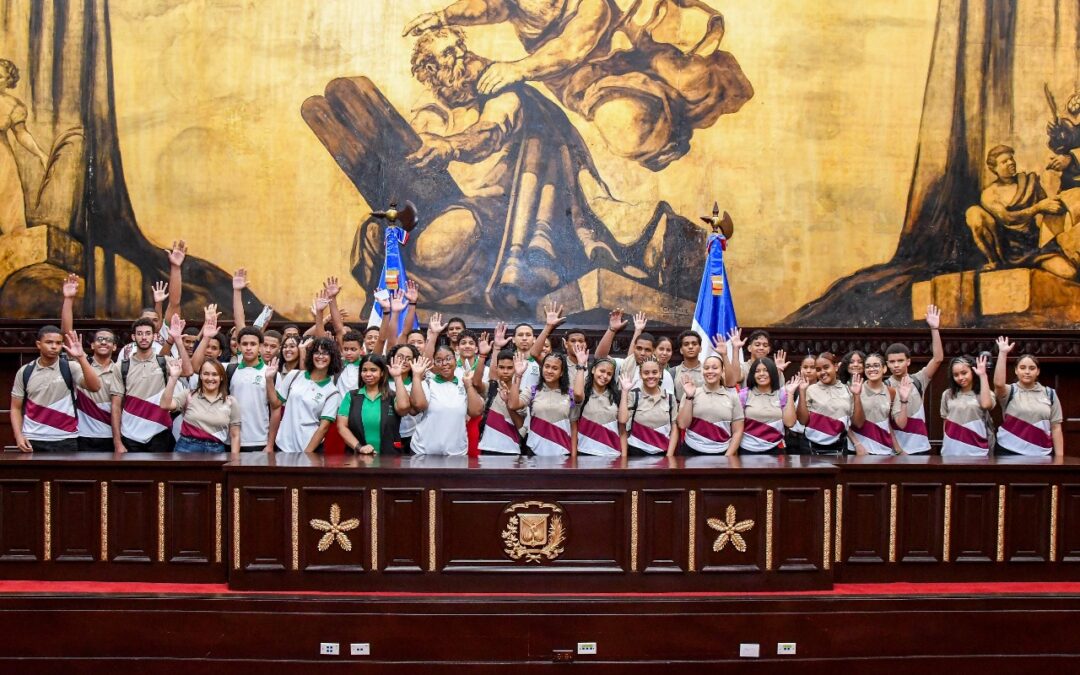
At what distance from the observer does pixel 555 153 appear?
11219 mm

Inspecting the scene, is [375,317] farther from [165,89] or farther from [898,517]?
[898,517]

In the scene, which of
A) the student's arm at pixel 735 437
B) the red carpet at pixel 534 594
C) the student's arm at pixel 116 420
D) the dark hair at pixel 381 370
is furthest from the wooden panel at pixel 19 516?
the student's arm at pixel 735 437

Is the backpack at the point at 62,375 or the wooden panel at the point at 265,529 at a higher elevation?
the backpack at the point at 62,375

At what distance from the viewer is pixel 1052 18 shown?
11.4m

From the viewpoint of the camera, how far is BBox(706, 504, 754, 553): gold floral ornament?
614 cm

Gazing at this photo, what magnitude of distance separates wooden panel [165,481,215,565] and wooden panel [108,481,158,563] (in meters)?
0.10

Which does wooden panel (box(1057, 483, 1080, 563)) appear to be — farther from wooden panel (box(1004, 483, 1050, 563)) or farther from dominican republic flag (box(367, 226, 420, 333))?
dominican republic flag (box(367, 226, 420, 333))

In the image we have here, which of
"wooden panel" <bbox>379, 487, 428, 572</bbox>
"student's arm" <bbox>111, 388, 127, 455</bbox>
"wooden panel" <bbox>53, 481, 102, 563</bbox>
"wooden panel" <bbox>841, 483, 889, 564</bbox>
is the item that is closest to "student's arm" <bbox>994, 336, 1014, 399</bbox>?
"wooden panel" <bbox>841, 483, 889, 564</bbox>

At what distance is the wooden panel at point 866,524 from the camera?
6441 millimetres

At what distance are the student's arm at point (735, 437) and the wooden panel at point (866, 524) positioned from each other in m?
0.93

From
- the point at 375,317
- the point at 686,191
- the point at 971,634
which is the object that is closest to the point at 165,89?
the point at 375,317

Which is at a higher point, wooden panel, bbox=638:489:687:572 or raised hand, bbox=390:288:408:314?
raised hand, bbox=390:288:408:314

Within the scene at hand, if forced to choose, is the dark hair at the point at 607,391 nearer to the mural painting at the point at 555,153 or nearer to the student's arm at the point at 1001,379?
the student's arm at the point at 1001,379

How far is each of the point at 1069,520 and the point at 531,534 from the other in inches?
143
